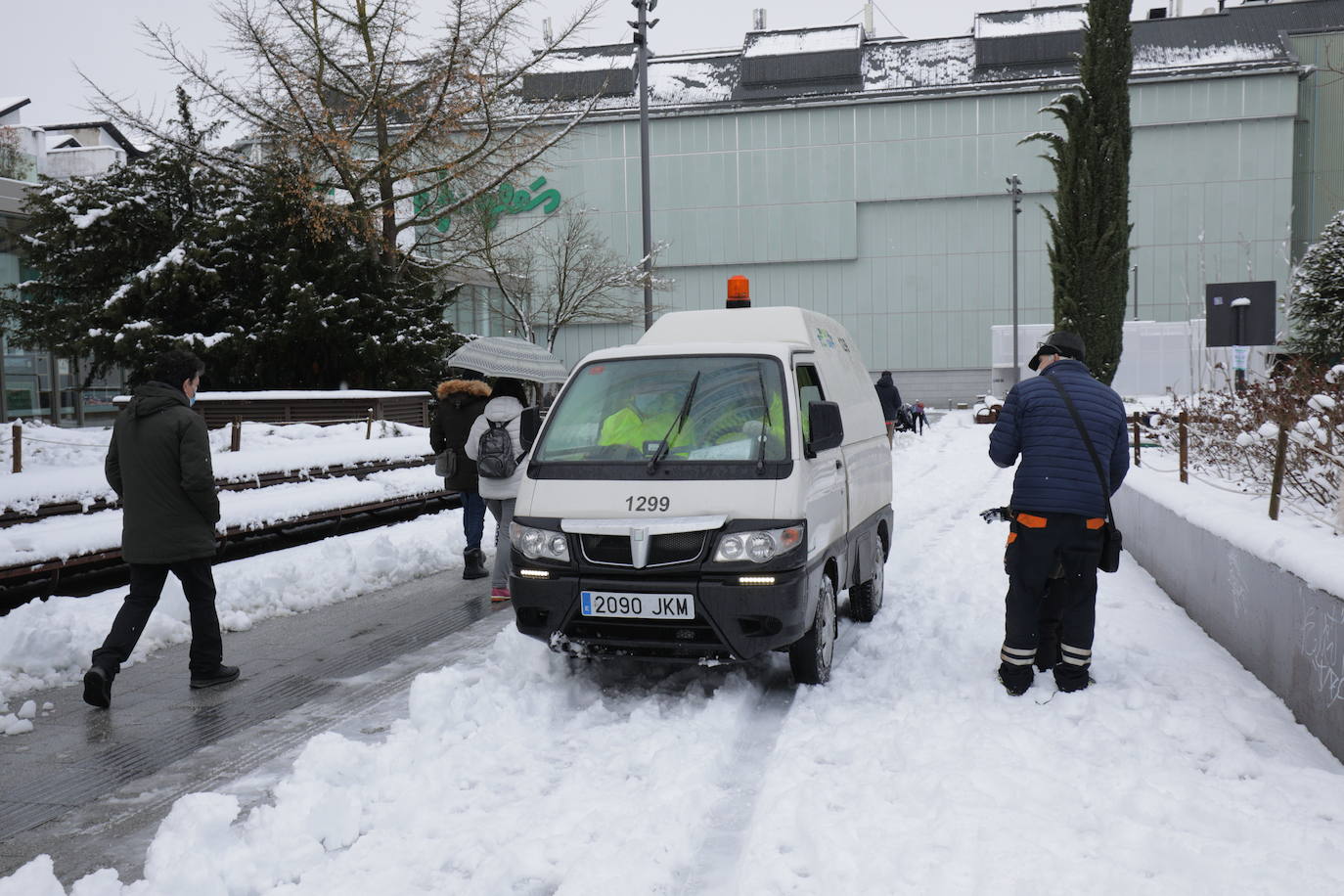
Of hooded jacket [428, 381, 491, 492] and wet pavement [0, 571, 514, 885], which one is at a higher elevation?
hooded jacket [428, 381, 491, 492]

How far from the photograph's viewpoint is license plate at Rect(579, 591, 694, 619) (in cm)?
520

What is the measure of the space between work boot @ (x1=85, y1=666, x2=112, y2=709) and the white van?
224 centimetres

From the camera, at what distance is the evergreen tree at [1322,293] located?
2431 cm

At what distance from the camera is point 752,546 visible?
5.20 metres

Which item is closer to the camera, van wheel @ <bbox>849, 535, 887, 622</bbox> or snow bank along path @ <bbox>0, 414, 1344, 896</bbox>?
snow bank along path @ <bbox>0, 414, 1344, 896</bbox>

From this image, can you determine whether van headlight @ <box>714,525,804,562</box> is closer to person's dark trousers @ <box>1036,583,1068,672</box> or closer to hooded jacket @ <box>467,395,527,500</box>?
person's dark trousers @ <box>1036,583,1068,672</box>

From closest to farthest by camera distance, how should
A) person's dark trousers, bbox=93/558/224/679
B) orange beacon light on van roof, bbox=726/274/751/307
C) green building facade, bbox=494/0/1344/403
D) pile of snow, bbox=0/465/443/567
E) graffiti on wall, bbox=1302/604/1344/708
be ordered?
1. graffiti on wall, bbox=1302/604/1344/708
2. person's dark trousers, bbox=93/558/224/679
3. orange beacon light on van roof, bbox=726/274/751/307
4. pile of snow, bbox=0/465/443/567
5. green building facade, bbox=494/0/1344/403

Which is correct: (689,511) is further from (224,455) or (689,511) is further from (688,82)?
(688,82)

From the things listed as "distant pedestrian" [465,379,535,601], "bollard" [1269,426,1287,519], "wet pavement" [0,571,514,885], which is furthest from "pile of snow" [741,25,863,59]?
"bollard" [1269,426,1287,519]

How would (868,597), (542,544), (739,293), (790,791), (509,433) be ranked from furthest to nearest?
(739,293) < (509,433) < (868,597) < (542,544) < (790,791)

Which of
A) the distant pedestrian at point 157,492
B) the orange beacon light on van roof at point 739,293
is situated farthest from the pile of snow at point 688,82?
the distant pedestrian at point 157,492

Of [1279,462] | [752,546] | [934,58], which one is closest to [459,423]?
[752,546]

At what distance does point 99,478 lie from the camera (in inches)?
420

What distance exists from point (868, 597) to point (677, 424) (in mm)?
2386
